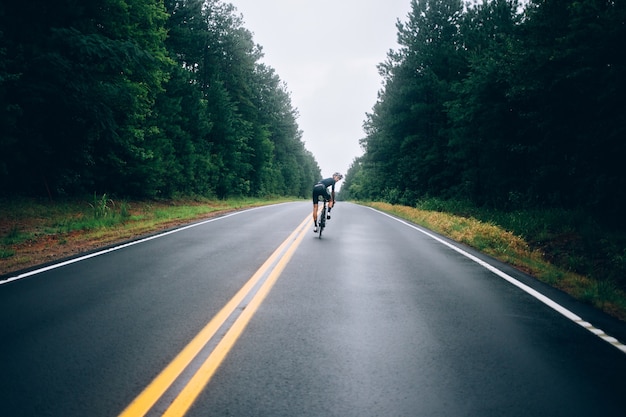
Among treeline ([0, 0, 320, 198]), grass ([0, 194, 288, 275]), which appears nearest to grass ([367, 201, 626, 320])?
grass ([0, 194, 288, 275])

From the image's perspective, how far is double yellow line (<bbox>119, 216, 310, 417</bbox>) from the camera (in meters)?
2.82

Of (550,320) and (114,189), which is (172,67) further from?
(550,320)

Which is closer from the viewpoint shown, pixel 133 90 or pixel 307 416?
pixel 307 416

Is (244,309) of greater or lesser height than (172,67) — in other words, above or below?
below

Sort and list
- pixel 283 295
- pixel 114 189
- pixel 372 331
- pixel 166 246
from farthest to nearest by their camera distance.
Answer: pixel 114 189 < pixel 166 246 < pixel 283 295 < pixel 372 331

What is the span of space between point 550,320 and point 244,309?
148 inches

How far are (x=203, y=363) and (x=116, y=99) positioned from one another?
55.0 feet

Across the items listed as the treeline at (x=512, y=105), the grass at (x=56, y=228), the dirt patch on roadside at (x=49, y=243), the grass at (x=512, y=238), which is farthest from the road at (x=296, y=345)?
the treeline at (x=512, y=105)

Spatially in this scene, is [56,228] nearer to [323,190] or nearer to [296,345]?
[323,190]

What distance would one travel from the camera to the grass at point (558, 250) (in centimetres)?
643

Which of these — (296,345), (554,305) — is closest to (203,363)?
(296,345)

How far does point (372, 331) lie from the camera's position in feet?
14.4

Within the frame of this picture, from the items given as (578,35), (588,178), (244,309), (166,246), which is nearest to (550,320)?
(244,309)

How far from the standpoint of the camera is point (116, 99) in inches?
680
